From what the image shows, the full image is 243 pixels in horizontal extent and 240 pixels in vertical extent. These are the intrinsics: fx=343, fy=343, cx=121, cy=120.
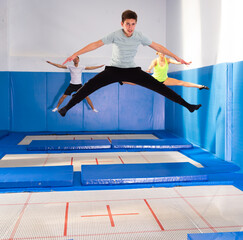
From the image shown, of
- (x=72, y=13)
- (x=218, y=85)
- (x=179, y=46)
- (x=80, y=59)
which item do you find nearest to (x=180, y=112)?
(x=179, y=46)

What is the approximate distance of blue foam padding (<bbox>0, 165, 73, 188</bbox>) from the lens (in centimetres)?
363

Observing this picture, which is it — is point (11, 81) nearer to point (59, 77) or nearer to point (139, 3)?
point (59, 77)

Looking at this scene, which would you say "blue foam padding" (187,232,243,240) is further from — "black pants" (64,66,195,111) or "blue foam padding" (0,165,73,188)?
"black pants" (64,66,195,111)

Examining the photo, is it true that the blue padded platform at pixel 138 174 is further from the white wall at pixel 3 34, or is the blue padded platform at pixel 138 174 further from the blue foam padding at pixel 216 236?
the white wall at pixel 3 34

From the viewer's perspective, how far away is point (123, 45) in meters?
4.52

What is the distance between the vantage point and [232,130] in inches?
194

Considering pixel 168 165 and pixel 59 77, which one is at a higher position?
pixel 59 77

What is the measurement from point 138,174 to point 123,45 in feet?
5.63

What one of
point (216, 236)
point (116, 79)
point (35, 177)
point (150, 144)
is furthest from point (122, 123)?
point (216, 236)

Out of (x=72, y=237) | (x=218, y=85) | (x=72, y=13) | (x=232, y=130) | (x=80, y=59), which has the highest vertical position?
(x=72, y=13)

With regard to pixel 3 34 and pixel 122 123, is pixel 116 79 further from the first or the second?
pixel 3 34

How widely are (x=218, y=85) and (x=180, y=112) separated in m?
2.38

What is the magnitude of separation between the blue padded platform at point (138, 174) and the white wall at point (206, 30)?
180 centimetres

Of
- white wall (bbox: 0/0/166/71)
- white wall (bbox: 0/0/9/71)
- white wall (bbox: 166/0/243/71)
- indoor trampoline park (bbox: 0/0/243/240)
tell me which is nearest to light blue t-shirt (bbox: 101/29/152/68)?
indoor trampoline park (bbox: 0/0/243/240)
